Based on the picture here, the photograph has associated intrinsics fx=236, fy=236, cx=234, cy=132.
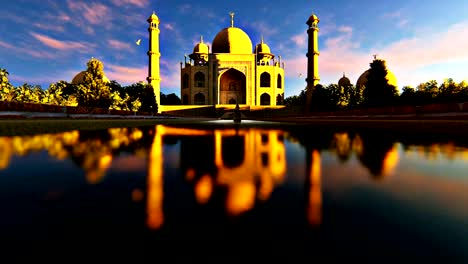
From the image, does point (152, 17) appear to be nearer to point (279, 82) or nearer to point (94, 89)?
point (94, 89)

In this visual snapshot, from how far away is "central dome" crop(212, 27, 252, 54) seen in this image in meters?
51.0

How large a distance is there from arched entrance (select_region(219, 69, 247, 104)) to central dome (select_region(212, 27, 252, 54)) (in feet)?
17.1

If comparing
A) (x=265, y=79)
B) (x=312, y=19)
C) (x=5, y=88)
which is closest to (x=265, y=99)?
(x=265, y=79)

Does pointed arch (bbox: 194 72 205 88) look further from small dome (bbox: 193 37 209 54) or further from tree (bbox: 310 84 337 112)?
tree (bbox: 310 84 337 112)

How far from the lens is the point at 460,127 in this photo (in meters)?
5.70

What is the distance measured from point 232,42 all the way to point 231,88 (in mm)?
9852

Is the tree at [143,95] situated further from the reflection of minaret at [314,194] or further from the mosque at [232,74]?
the reflection of minaret at [314,194]

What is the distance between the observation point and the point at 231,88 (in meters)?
51.5

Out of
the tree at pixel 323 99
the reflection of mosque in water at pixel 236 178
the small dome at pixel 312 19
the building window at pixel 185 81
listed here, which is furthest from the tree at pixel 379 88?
the building window at pixel 185 81

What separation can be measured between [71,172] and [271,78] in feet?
163

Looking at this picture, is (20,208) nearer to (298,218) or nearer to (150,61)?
(298,218)

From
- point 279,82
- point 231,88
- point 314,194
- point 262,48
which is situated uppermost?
point 262,48

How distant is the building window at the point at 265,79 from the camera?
50.6 metres

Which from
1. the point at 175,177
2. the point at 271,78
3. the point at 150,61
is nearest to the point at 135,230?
the point at 175,177
